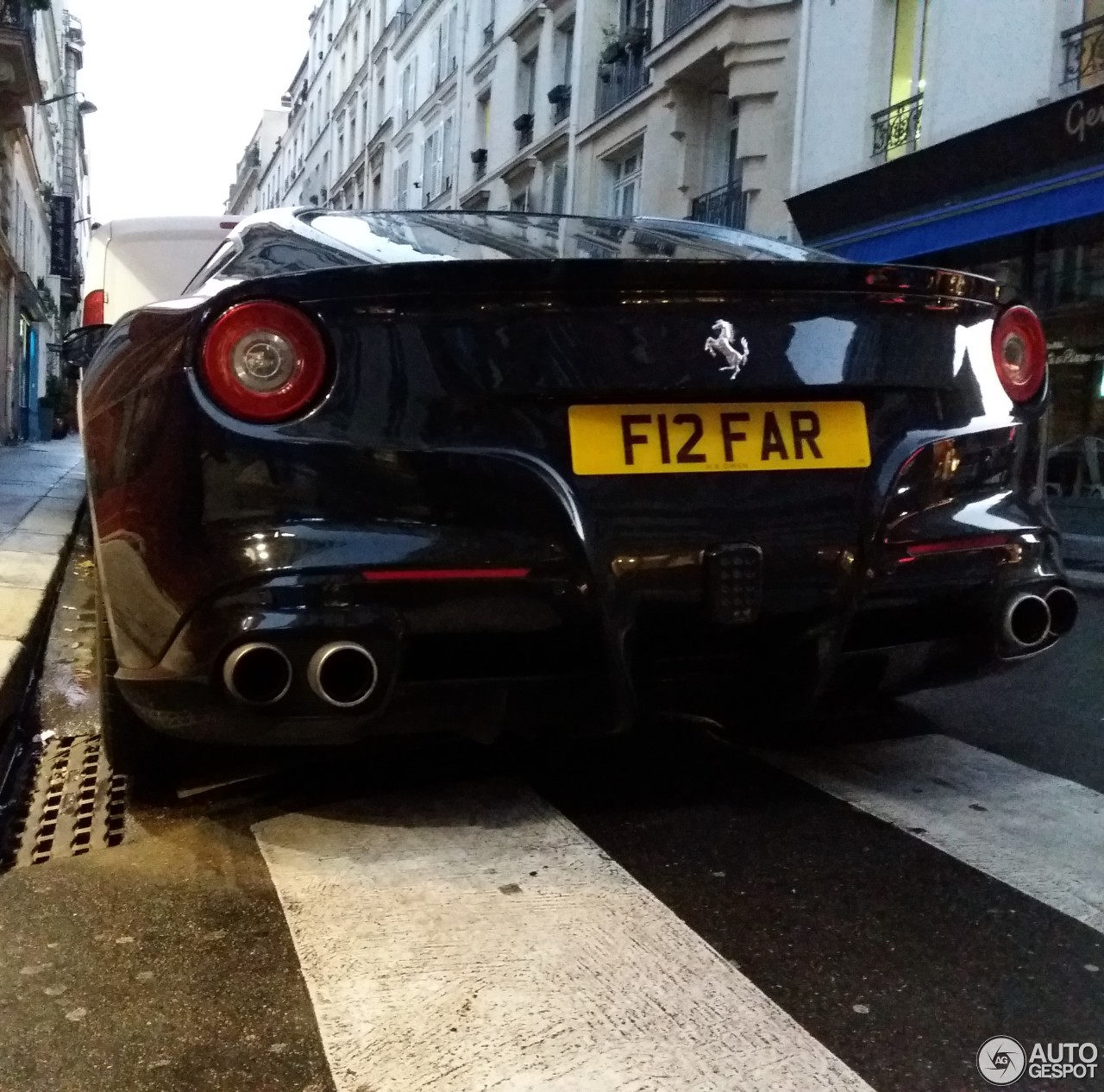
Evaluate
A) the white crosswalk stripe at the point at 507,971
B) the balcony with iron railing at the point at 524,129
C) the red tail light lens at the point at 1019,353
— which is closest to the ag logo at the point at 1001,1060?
the white crosswalk stripe at the point at 507,971

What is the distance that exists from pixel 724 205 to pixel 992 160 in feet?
19.0

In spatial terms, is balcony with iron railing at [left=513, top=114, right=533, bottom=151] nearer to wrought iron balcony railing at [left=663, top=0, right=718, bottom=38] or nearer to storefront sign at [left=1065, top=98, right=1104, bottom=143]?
wrought iron balcony railing at [left=663, top=0, right=718, bottom=38]

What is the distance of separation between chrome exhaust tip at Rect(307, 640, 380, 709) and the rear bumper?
16mm

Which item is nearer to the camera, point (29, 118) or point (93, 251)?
point (93, 251)

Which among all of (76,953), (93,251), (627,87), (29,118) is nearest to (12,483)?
(93,251)

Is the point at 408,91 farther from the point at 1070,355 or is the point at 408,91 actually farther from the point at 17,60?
the point at 1070,355

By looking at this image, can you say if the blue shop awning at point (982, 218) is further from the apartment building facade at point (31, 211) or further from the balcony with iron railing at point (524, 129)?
the balcony with iron railing at point (524, 129)

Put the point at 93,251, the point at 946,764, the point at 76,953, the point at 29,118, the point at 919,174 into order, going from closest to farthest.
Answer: the point at 76,953, the point at 946,764, the point at 93,251, the point at 919,174, the point at 29,118

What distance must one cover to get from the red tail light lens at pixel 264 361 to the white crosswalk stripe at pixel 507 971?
88 cm

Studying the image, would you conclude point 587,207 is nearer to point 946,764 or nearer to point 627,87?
point 627,87

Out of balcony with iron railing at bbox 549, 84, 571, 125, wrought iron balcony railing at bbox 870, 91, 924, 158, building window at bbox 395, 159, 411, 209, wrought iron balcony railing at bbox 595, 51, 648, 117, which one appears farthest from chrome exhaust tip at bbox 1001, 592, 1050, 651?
building window at bbox 395, 159, 411, 209

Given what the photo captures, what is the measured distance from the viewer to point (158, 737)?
2.61 metres

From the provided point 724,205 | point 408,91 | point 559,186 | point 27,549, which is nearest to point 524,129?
point 559,186

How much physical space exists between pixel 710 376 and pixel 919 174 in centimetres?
1066
